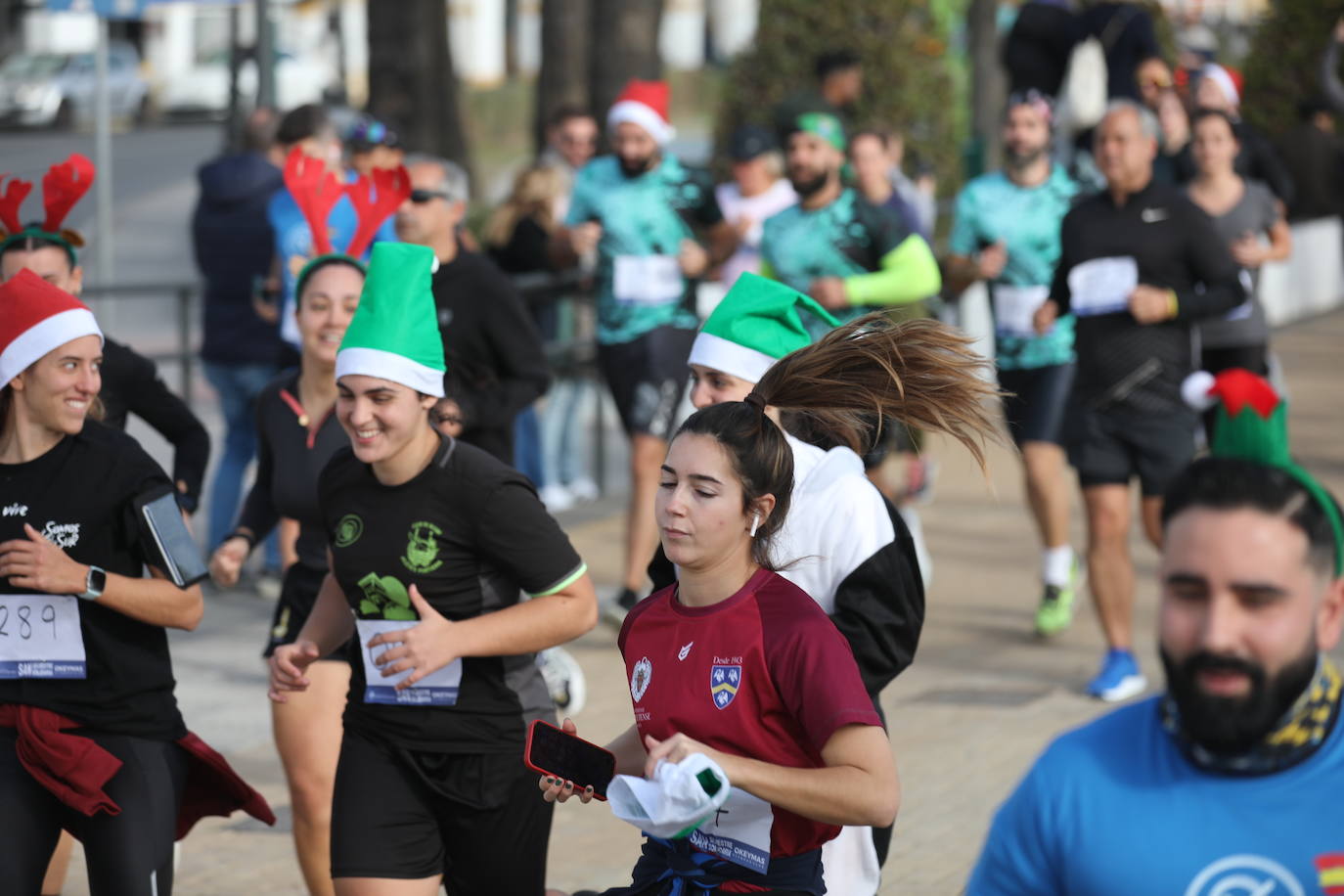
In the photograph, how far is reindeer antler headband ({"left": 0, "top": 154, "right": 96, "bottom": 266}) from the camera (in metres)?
5.93

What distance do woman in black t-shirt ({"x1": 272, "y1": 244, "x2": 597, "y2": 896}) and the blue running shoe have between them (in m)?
3.79

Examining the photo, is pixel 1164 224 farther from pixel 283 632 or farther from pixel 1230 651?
pixel 1230 651

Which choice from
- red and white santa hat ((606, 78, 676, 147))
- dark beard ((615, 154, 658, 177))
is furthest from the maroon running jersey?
red and white santa hat ((606, 78, 676, 147))

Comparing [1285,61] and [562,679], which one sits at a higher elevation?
[1285,61]

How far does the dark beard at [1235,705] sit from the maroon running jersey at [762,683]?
3.31ft

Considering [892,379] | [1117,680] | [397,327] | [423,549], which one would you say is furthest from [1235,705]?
[1117,680]

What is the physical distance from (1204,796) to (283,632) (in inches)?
144

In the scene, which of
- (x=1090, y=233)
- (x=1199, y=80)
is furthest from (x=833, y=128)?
(x=1199, y=80)

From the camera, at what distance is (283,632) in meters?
5.70

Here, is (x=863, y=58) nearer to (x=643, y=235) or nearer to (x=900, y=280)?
(x=643, y=235)

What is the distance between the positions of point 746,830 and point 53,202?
3.35m

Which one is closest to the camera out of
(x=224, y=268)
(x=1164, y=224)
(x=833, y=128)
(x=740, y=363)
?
(x=740, y=363)

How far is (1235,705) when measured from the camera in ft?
7.90

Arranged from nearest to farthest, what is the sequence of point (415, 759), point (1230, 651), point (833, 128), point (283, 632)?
point (1230, 651), point (415, 759), point (283, 632), point (833, 128)
